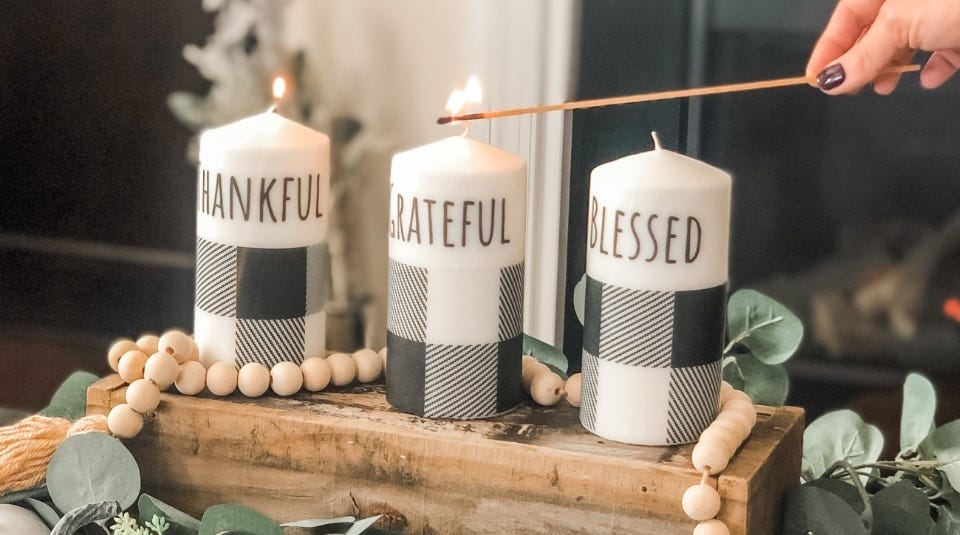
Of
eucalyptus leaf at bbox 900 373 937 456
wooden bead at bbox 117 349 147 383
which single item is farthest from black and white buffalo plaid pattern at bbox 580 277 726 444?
wooden bead at bbox 117 349 147 383

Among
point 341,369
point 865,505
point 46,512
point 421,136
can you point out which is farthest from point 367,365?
point 421,136

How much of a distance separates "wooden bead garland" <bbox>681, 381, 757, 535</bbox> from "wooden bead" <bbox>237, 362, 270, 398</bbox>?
0.94ft

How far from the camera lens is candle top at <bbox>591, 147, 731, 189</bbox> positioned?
0.60 m

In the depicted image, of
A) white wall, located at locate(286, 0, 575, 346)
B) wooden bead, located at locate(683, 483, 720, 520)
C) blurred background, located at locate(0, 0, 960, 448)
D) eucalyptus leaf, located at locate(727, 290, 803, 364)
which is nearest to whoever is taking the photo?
wooden bead, located at locate(683, 483, 720, 520)

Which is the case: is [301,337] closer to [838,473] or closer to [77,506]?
[77,506]

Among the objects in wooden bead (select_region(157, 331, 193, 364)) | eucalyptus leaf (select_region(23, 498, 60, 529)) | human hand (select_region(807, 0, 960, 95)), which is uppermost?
human hand (select_region(807, 0, 960, 95))

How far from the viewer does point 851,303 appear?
5.99 ft

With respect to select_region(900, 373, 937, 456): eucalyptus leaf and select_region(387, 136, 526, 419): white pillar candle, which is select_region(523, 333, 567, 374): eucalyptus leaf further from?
select_region(900, 373, 937, 456): eucalyptus leaf

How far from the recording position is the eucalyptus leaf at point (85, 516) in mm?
642

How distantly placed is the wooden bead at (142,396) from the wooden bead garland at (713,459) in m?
0.34

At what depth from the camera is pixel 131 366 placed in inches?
28.1

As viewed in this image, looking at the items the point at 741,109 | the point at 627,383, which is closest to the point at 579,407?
the point at 627,383

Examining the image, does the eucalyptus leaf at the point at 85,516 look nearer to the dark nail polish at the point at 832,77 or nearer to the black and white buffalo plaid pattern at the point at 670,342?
the black and white buffalo plaid pattern at the point at 670,342

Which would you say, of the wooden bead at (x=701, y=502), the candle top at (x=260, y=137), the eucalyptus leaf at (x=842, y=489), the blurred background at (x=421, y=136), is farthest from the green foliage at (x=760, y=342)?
the blurred background at (x=421, y=136)
